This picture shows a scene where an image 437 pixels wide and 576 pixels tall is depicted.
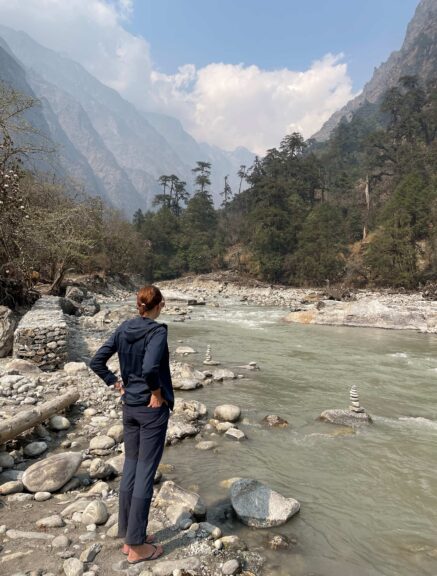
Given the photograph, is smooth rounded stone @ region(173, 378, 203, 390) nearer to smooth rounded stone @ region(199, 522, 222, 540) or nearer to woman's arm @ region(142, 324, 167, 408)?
smooth rounded stone @ region(199, 522, 222, 540)

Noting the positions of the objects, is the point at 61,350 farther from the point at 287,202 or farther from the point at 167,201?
the point at 167,201

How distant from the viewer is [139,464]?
10.6 feet

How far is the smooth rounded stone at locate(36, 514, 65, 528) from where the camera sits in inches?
140

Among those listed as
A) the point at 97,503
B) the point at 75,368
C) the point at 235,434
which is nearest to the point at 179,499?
the point at 97,503

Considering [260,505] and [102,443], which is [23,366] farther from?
[260,505]

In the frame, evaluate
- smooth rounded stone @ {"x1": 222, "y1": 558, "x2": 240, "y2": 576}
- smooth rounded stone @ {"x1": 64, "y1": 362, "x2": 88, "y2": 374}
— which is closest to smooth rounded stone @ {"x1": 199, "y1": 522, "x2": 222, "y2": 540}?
smooth rounded stone @ {"x1": 222, "y1": 558, "x2": 240, "y2": 576}

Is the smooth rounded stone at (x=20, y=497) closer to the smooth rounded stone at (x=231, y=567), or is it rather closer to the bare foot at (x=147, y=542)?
the bare foot at (x=147, y=542)

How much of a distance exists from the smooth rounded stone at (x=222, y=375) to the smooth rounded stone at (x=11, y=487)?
585 cm

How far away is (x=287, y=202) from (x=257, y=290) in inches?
705

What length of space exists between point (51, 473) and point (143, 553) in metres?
1.72

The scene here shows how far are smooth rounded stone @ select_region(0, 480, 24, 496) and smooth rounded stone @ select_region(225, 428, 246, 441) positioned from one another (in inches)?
125

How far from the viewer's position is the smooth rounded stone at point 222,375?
9.68 m

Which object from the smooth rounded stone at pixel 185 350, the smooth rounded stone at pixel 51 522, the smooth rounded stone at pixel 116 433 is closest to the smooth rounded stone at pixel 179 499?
the smooth rounded stone at pixel 51 522

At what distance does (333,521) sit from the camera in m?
4.19
